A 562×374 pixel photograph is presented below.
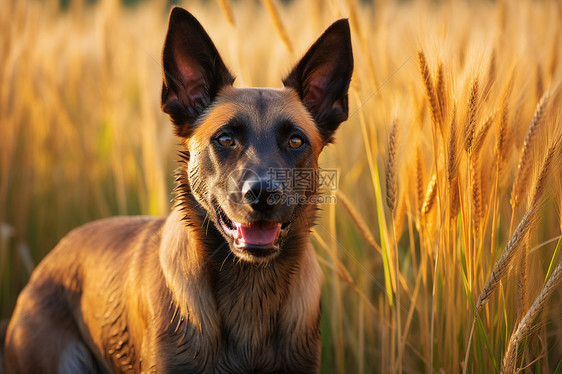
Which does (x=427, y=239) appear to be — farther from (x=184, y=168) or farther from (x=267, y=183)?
(x=184, y=168)

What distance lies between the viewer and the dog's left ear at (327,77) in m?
3.01

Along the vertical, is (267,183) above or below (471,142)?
below

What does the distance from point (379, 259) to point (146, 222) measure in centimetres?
176

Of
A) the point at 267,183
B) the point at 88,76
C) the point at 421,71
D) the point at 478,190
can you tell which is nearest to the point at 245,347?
the point at 267,183

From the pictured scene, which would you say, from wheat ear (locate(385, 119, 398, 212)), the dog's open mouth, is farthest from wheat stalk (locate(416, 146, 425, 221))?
the dog's open mouth

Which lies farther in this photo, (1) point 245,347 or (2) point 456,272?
(2) point 456,272

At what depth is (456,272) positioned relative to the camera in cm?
305

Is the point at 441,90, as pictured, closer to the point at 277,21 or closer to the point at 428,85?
the point at 428,85

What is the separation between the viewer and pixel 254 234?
2.79 metres

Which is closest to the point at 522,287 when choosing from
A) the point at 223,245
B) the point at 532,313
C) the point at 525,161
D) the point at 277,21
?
the point at 532,313

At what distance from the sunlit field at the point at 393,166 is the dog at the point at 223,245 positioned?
30 cm

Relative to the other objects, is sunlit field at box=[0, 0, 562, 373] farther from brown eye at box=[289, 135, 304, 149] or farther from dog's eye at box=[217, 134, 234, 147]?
dog's eye at box=[217, 134, 234, 147]

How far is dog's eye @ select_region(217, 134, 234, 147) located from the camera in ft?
9.51

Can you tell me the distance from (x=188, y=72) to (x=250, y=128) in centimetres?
52
